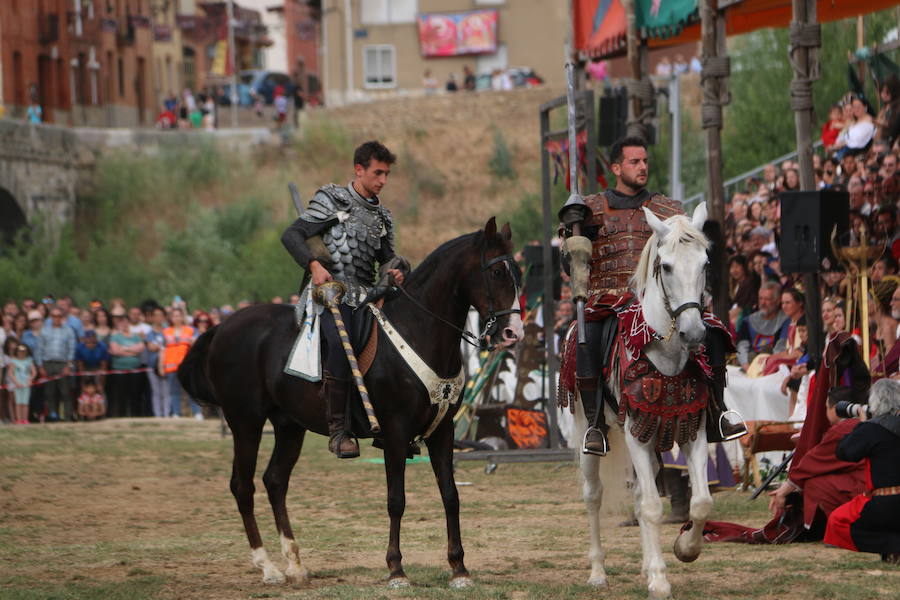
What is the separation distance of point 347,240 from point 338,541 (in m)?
2.80

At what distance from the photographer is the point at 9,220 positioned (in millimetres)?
53219

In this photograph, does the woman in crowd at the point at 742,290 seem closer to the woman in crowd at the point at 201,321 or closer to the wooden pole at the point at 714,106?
the wooden pole at the point at 714,106

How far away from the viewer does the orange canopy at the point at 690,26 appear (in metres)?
18.6

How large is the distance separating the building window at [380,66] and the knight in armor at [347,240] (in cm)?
6177

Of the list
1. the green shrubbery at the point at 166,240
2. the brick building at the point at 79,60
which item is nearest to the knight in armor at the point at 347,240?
the green shrubbery at the point at 166,240

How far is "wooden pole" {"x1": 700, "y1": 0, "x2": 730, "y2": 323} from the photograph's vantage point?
16594 mm

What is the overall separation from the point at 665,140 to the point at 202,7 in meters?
58.9

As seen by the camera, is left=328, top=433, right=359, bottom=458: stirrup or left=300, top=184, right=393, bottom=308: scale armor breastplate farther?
left=300, top=184, right=393, bottom=308: scale armor breastplate

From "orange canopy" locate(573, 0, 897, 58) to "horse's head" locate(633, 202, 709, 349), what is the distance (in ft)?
32.3

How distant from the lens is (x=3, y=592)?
9.70 meters

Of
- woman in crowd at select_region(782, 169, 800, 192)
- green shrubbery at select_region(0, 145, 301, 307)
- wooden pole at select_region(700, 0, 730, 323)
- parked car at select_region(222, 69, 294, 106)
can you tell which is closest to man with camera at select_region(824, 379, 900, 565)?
wooden pole at select_region(700, 0, 730, 323)

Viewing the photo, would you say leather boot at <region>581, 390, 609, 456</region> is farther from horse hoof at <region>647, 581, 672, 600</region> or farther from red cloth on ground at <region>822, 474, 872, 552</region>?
red cloth on ground at <region>822, 474, 872, 552</region>

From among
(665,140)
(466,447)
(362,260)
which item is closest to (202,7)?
(665,140)

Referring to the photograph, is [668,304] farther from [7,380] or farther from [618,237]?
[7,380]
